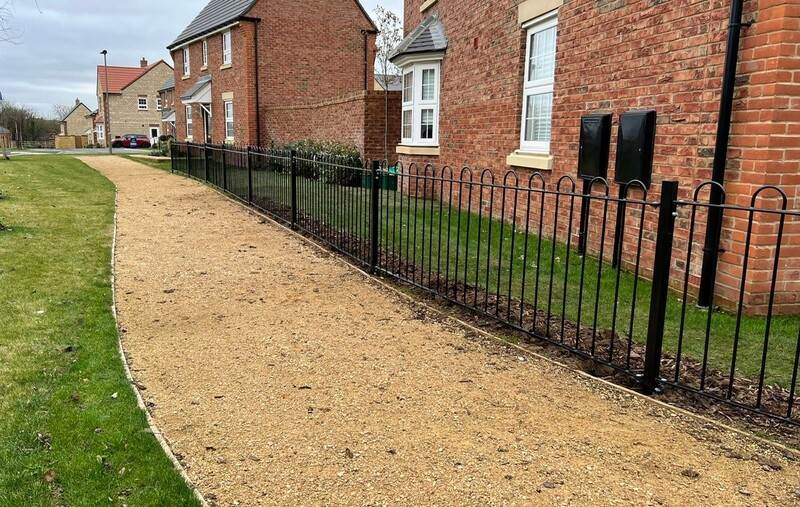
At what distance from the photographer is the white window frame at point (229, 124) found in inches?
998

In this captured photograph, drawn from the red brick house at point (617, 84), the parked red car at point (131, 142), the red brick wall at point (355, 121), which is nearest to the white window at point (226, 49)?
the red brick wall at point (355, 121)

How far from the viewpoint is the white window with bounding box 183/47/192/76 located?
30105 mm

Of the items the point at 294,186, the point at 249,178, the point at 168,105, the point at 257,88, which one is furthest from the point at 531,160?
the point at 168,105

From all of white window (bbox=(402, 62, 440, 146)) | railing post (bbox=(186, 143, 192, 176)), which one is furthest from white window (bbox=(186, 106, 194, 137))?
white window (bbox=(402, 62, 440, 146))

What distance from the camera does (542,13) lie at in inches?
341

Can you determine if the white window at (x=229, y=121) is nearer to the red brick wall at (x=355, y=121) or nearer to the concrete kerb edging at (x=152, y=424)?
the red brick wall at (x=355, y=121)

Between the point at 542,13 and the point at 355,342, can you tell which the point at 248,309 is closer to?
the point at 355,342

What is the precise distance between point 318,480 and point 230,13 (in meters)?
25.0

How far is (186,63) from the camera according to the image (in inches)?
1207

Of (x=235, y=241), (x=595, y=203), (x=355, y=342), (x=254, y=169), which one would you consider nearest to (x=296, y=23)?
Answer: (x=254, y=169)

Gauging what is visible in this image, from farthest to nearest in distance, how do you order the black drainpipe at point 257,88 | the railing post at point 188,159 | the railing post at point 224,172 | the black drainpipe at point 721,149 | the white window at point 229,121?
the white window at point 229,121
the black drainpipe at point 257,88
the railing post at point 188,159
the railing post at point 224,172
the black drainpipe at point 721,149

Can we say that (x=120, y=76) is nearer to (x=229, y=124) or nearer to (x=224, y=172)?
(x=229, y=124)

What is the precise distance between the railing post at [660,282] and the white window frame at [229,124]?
2337 cm

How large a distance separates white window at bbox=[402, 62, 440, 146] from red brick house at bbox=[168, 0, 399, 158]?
23.9ft
